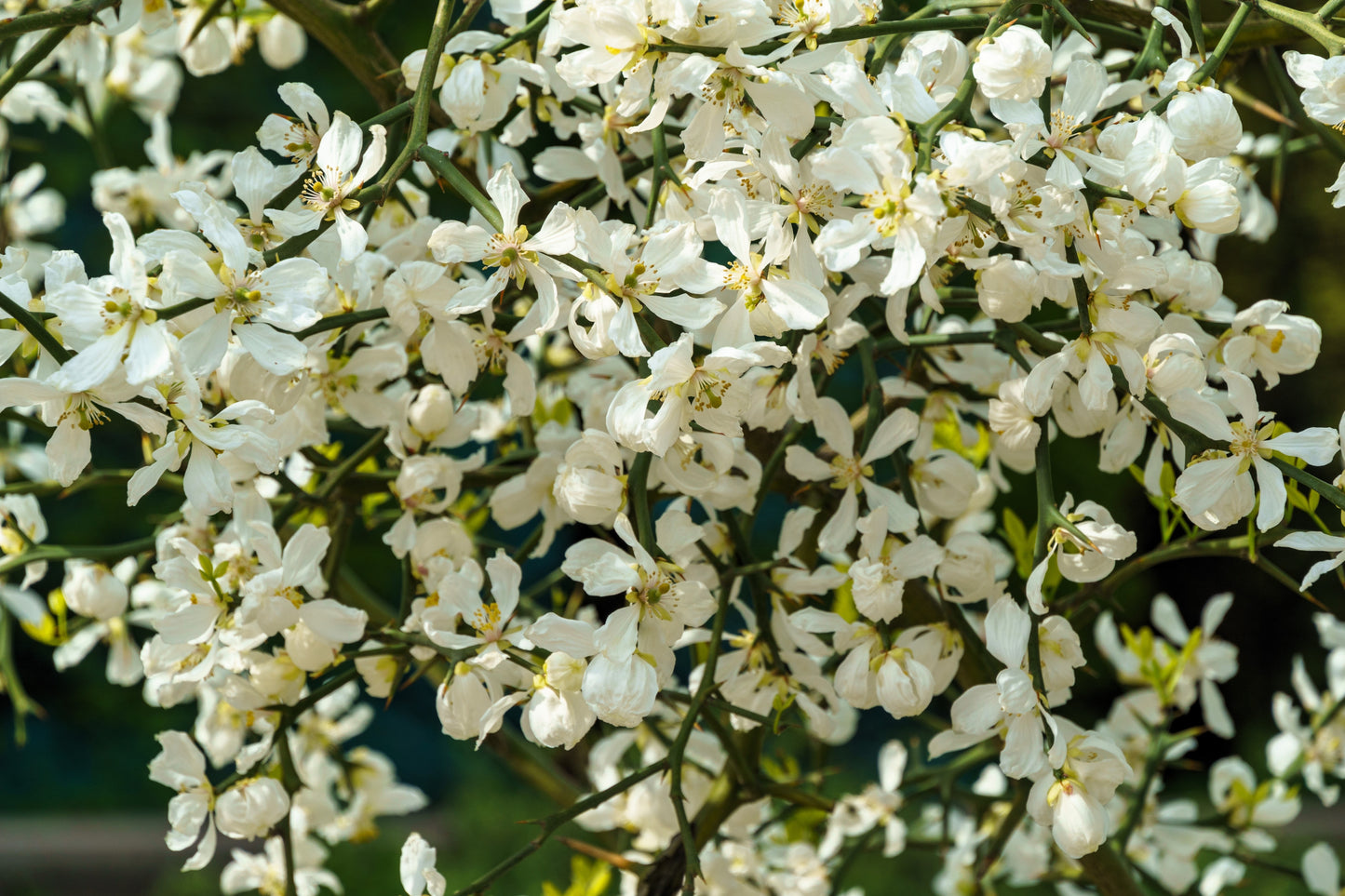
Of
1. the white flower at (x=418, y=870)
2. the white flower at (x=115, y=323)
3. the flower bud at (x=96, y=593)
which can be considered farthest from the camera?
the flower bud at (x=96, y=593)

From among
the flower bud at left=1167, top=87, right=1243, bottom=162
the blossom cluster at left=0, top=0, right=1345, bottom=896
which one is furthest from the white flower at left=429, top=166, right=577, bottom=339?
the flower bud at left=1167, top=87, right=1243, bottom=162

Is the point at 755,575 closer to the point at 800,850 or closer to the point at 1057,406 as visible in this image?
the point at 1057,406

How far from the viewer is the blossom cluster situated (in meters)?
0.48

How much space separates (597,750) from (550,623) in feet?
1.59

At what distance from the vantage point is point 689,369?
473 mm

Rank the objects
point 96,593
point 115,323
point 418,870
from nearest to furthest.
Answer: point 115,323, point 418,870, point 96,593

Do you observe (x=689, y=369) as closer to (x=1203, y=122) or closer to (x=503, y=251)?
(x=503, y=251)

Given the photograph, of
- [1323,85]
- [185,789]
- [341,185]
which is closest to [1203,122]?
[1323,85]

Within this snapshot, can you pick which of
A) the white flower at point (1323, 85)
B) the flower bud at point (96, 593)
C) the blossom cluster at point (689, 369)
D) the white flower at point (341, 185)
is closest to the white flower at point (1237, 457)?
the blossom cluster at point (689, 369)

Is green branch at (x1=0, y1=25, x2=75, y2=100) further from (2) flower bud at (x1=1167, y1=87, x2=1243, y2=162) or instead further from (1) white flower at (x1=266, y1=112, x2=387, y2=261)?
(2) flower bud at (x1=1167, y1=87, x2=1243, y2=162)

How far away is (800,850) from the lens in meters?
0.99

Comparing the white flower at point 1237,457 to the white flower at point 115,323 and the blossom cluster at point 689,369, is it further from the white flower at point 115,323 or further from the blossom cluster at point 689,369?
the white flower at point 115,323

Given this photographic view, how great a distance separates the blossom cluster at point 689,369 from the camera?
48 centimetres

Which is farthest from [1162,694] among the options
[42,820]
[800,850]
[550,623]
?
[42,820]
